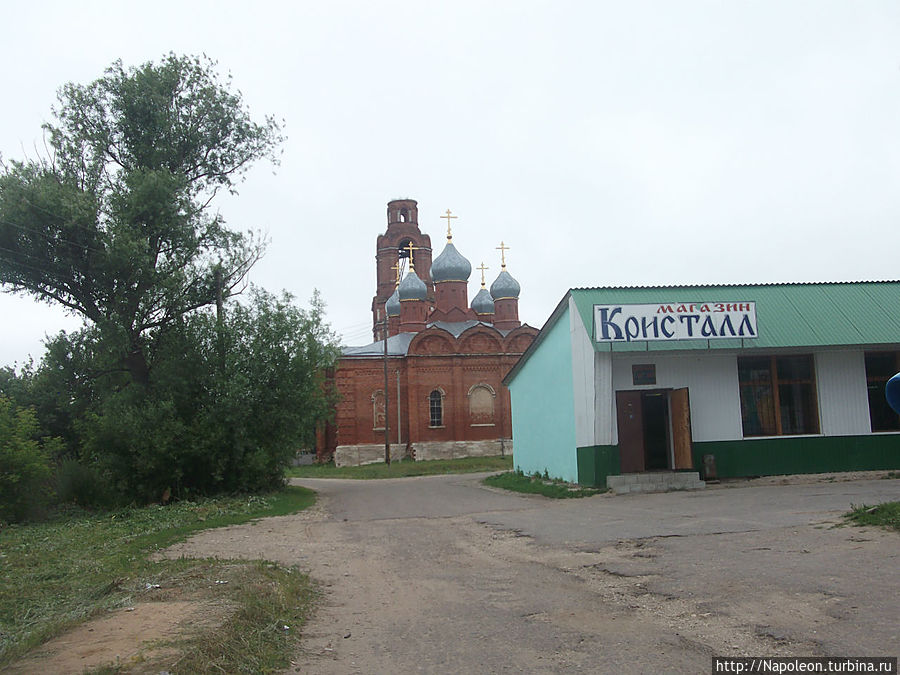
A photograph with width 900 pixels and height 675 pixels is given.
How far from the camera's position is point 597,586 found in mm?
7953

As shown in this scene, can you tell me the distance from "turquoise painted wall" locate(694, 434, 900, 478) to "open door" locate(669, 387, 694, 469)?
0.38 meters

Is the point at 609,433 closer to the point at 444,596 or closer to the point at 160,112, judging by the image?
the point at 444,596

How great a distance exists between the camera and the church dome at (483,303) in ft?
180

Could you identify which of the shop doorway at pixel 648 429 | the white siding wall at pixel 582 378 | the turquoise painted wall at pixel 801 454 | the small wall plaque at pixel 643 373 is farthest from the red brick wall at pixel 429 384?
the turquoise painted wall at pixel 801 454

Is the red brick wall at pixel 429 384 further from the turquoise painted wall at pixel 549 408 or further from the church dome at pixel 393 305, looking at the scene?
the turquoise painted wall at pixel 549 408

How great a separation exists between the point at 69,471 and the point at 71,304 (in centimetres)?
480

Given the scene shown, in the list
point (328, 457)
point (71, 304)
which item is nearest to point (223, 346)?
point (71, 304)

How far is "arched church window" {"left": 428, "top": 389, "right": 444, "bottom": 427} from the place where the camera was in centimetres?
4478

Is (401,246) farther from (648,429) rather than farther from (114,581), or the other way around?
(114,581)

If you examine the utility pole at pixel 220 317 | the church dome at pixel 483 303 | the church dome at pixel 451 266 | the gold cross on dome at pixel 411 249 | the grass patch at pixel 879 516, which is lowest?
the grass patch at pixel 879 516

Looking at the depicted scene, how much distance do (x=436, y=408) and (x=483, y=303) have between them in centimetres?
1240

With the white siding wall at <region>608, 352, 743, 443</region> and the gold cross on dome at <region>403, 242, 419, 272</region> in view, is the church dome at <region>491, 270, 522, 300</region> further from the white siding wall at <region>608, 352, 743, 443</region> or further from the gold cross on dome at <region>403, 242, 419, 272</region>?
the white siding wall at <region>608, 352, 743, 443</region>

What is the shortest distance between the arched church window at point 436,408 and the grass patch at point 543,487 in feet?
59.7

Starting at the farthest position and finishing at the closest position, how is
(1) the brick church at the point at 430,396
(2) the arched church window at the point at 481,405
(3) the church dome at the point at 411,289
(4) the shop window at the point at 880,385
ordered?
(3) the church dome at the point at 411,289 < (2) the arched church window at the point at 481,405 < (1) the brick church at the point at 430,396 < (4) the shop window at the point at 880,385
